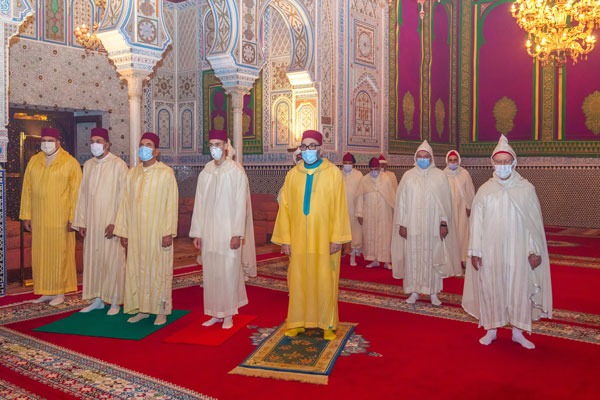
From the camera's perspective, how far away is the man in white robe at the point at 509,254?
387 centimetres

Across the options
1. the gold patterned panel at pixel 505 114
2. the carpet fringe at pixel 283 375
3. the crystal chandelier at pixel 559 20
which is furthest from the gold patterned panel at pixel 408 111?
the carpet fringe at pixel 283 375

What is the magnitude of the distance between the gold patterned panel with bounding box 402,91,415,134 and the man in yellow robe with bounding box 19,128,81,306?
719cm

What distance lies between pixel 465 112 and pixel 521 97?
47.5 inches

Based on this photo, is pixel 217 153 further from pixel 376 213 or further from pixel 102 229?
pixel 376 213

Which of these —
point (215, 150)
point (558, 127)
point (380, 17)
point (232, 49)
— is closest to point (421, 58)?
point (380, 17)

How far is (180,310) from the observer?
500cm

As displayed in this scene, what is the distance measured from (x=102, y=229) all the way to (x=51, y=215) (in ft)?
1.87

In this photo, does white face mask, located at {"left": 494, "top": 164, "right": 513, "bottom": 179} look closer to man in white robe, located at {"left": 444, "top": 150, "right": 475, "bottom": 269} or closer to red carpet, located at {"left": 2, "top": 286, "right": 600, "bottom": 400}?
red carpet, located at {"left": 2, "top": 286, "right": 600, "bottom": 400}

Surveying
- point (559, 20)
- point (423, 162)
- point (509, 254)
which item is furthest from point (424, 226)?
point (559, 20)

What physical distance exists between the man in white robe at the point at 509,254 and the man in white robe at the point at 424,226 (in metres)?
1.12

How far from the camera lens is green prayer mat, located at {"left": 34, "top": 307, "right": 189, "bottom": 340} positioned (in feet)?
14.0

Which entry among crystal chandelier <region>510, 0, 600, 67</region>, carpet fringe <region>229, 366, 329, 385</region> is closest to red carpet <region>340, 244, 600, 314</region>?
carpet fringe <region>229, 366, 329, 385</region>

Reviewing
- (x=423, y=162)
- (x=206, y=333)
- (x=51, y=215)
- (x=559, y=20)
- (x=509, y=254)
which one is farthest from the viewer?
(x=559, y=20)

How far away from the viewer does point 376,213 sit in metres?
7.51
